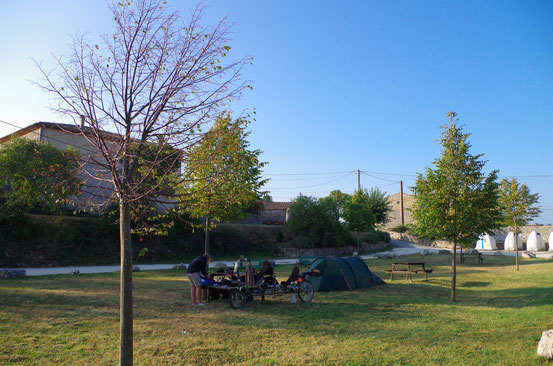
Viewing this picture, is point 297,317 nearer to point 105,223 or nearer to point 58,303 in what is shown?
point 58,303

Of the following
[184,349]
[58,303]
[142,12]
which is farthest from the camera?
[58,303]

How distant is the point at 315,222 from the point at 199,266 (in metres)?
24.2

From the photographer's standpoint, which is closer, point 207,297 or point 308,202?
point 207,297

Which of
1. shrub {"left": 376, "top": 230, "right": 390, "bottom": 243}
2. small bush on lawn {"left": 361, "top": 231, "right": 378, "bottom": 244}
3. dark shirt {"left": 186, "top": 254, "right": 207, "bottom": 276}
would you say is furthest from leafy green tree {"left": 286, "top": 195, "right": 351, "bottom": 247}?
dark shirt {"left": 186, "top": 254, "right": 207, "bottom": 276}

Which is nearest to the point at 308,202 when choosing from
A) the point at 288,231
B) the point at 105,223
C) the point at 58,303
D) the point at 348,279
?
the point at 288,231

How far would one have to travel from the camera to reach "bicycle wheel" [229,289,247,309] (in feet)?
32.4

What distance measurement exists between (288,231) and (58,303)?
25.8 m

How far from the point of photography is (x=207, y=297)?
11.1 metres

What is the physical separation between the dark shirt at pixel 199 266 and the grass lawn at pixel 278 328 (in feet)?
3.04

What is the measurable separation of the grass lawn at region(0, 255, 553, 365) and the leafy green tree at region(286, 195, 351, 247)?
69.0ft

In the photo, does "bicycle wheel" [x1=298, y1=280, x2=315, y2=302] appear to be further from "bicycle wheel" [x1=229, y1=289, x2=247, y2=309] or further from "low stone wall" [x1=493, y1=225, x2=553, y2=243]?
"low stone wall" [x1=493, y1=225, x2=553, y2=243]

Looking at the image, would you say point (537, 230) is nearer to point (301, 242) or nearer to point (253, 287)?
point (301, 242)

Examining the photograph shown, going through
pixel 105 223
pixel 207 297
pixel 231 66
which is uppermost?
pixel 231 66

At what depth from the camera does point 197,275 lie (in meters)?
10.1
